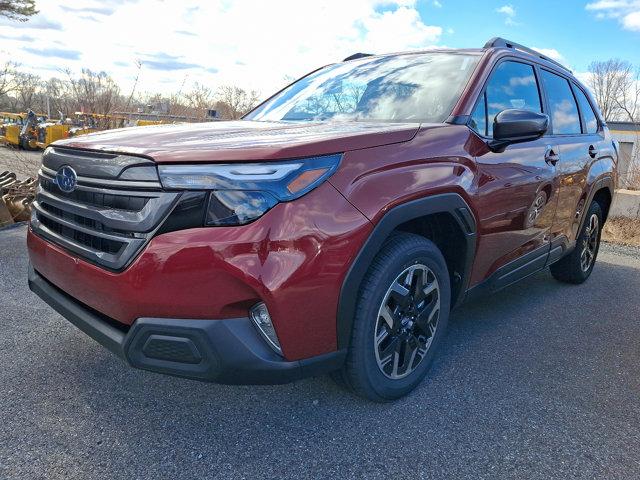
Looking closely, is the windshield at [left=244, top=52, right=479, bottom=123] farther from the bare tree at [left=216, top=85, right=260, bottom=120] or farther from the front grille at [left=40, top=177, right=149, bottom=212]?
the bare tree at [left=216, top=85, right=260, bottom=120]

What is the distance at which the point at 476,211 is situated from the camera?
8.92 ft

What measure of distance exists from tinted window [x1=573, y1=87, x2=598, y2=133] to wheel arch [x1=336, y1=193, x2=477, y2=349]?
7.95 feet

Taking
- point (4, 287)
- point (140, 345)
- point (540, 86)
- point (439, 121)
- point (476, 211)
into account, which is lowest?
point (4, 287)

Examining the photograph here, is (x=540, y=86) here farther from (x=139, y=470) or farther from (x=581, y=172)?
(x=139, y=470)

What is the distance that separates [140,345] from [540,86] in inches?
130

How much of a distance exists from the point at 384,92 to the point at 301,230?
161 cm

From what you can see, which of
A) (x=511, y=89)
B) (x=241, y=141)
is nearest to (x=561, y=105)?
(x=511, y=89)

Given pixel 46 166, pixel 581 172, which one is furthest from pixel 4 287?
pixel 581 172

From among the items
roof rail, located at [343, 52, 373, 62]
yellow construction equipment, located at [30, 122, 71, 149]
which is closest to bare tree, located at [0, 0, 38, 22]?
yellow construction equipment, located at [30, 122, 71, 149]

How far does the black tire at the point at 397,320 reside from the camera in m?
2.21

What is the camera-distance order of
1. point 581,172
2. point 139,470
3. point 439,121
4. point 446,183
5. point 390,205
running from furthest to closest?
point 581,172, point 439,121, point 446,183, point 390,205, point 139,470

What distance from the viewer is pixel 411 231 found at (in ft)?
8.63

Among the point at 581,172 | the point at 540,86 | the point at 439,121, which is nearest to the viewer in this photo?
the point at 439,121

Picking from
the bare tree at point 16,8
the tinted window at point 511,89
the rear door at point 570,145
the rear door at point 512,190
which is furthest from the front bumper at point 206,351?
the bare tree at point 16,8
